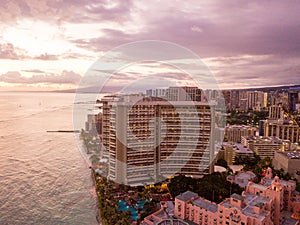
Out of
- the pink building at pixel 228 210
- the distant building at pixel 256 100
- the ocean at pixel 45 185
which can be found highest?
the distant building at pixel 256 100

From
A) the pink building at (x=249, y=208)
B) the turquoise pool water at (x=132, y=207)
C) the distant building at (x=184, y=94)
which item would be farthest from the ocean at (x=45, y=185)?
the distant building at (x=184, y=94)

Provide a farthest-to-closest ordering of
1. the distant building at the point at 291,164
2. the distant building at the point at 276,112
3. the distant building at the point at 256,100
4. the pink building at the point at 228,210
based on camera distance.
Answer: the distant building at the point at 256,100, the distant building at the point at 276,112, the distant building at the point at 291,164, the pink building at the point at 228,210

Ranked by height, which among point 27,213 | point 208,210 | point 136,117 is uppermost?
point 136,117

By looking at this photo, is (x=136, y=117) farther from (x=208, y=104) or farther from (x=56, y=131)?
(x=56, y=131)

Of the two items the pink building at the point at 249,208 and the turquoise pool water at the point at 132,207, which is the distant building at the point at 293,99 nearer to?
the pink building at the point at 249,208

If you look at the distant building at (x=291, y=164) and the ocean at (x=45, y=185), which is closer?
the ocean at (x=45, y=185)

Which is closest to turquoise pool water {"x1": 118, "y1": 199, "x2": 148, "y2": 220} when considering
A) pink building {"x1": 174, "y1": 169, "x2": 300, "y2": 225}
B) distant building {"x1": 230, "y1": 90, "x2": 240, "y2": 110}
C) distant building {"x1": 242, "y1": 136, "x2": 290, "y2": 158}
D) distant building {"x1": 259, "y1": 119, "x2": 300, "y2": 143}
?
pink building {"x1": 174, "y1": 169, "x2": 300, "y2": 225}

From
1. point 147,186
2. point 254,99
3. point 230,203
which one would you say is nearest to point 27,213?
point 147,186

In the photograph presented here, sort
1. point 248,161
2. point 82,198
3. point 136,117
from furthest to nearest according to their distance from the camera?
point 248,161 < point 136,117 < point 82,198
